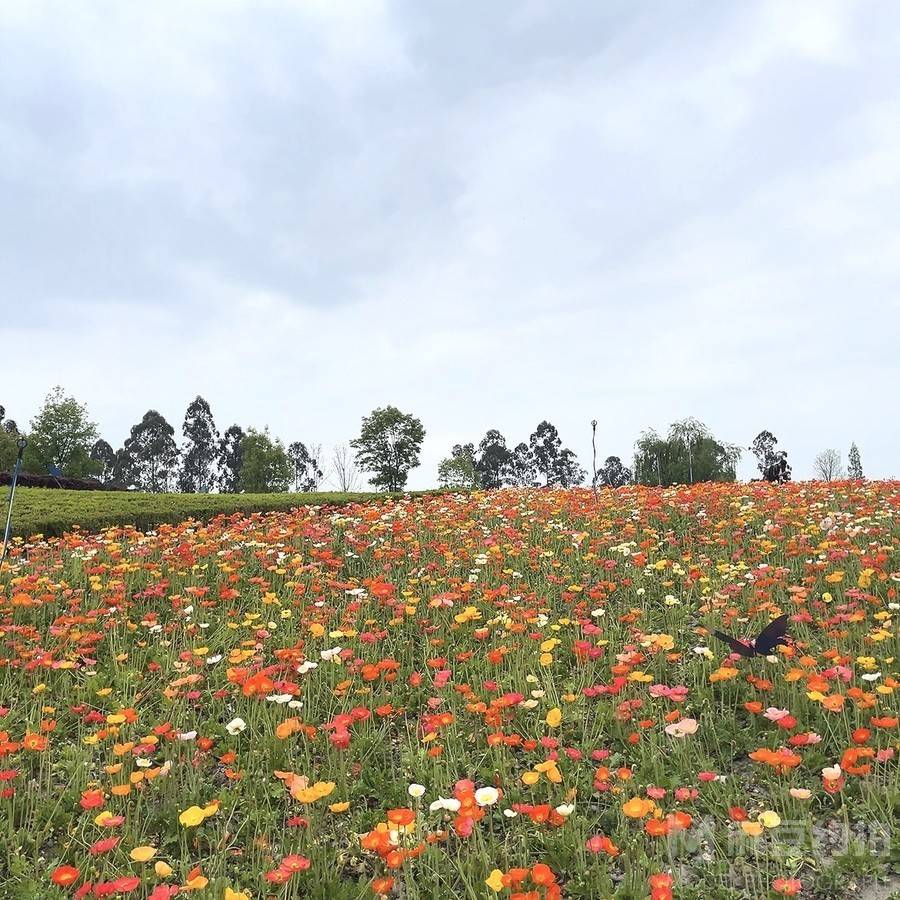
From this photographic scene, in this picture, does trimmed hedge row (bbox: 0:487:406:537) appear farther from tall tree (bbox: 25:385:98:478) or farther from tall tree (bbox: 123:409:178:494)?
tall tree (bbox: 123:409:178:494)

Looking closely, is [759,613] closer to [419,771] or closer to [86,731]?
[419,771]

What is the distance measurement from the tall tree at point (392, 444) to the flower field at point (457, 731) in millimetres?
40796

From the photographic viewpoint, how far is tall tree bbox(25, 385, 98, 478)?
47562 mm

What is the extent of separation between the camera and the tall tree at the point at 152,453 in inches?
3246

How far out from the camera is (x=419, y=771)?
3.67m

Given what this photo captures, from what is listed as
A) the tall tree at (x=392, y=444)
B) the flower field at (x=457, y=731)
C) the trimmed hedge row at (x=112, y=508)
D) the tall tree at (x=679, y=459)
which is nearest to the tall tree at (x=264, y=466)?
the tall tree at (x=392, y=444)

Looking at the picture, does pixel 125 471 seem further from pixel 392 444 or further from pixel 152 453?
pixel 392 444

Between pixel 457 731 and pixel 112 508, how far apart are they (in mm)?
11391

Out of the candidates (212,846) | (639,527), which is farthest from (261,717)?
(639,527)

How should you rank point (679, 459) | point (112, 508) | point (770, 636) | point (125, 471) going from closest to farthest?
point (770, 636), point (112, 508), point (679, 459), point (125, 471)

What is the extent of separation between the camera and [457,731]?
162 inches

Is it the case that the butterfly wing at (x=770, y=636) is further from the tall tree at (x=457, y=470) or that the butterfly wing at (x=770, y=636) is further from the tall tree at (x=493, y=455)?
the tall tree at (x=493, y=455)

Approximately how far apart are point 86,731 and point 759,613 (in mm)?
4963

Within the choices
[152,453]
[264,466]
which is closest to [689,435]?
[264,466]
